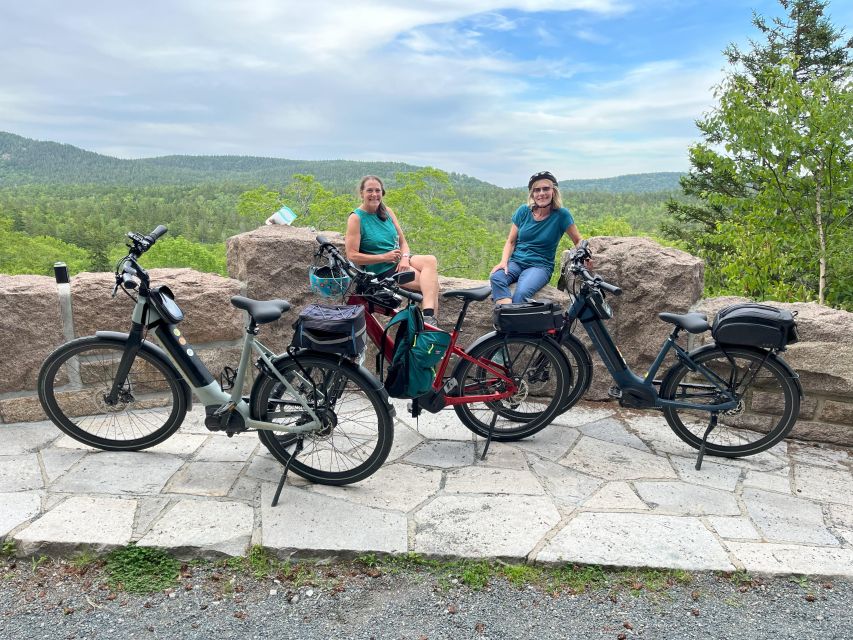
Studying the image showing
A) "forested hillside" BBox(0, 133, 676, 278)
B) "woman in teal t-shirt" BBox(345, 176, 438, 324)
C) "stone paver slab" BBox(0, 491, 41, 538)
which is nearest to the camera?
"stone paver slab" BBox(0, 491, 41, 538)

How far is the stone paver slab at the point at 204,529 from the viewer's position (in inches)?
104

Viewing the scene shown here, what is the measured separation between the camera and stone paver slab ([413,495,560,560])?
8.82 feet

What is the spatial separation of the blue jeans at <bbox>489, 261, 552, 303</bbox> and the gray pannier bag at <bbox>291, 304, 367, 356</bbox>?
147cm

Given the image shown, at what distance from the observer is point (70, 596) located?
243cm

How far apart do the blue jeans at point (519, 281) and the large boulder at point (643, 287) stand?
16 cm

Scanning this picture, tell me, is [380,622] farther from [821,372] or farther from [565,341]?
[821,372]

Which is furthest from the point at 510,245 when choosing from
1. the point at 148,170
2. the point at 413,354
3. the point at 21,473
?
the point at 148,170

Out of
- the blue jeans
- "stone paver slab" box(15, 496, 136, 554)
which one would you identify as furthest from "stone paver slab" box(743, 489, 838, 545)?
"stone paver slab" box(15, 496, 136, 554)

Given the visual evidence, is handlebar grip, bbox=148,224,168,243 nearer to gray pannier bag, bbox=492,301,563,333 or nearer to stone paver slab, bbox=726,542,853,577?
gray pannier bag, bbox=492,301,563,333

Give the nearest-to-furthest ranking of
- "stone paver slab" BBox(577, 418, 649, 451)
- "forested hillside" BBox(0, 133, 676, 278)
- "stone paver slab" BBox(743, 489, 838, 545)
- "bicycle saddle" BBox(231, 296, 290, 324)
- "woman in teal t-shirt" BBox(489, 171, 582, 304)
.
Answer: "stone paver slab" BBox(743, 489, 838, 545) → "bicycle saddle" BBox(231, 296, 290, 324) → "stone paver slab" BBox(577, 418, 649, 451) → "woman in teal t-shirt" BBox(489, 171, 582, 304) → "forested hillside" BBox(0, 133, 676, 278)

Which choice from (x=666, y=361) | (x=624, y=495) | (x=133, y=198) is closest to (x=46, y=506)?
(x=624, y=495)

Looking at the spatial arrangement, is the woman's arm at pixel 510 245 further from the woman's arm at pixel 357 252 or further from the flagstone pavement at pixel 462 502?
the flagstone pavement at pixel 462 502

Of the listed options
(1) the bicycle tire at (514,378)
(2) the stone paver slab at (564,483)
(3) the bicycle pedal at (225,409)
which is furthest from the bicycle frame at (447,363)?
(3) the bicycle pedal at (225,409)

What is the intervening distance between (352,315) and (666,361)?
2556 millimetres
